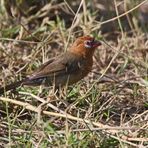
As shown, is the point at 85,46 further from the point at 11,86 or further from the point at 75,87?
the point at 11,86

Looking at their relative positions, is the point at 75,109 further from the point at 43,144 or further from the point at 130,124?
the point at 43,144

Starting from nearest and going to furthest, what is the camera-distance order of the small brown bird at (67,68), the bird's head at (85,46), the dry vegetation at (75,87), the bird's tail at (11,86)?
the dry vegetation at (75,87)
the bird's tail at (11,86)
the small brown bird at (67,68)
the bird's head at (85,46)

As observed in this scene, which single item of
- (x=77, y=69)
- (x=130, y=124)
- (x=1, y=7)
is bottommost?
(x=130, y=124)

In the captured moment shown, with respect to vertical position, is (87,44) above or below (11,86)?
above

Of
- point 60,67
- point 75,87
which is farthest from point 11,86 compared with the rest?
point 75,87

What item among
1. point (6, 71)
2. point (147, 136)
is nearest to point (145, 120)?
point (147, 136)

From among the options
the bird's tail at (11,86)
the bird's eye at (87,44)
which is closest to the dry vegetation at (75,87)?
the bird's tail at (11,86)

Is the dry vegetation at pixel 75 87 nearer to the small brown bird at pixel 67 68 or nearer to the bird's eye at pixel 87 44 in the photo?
the small brown bird at pixel 67 68
